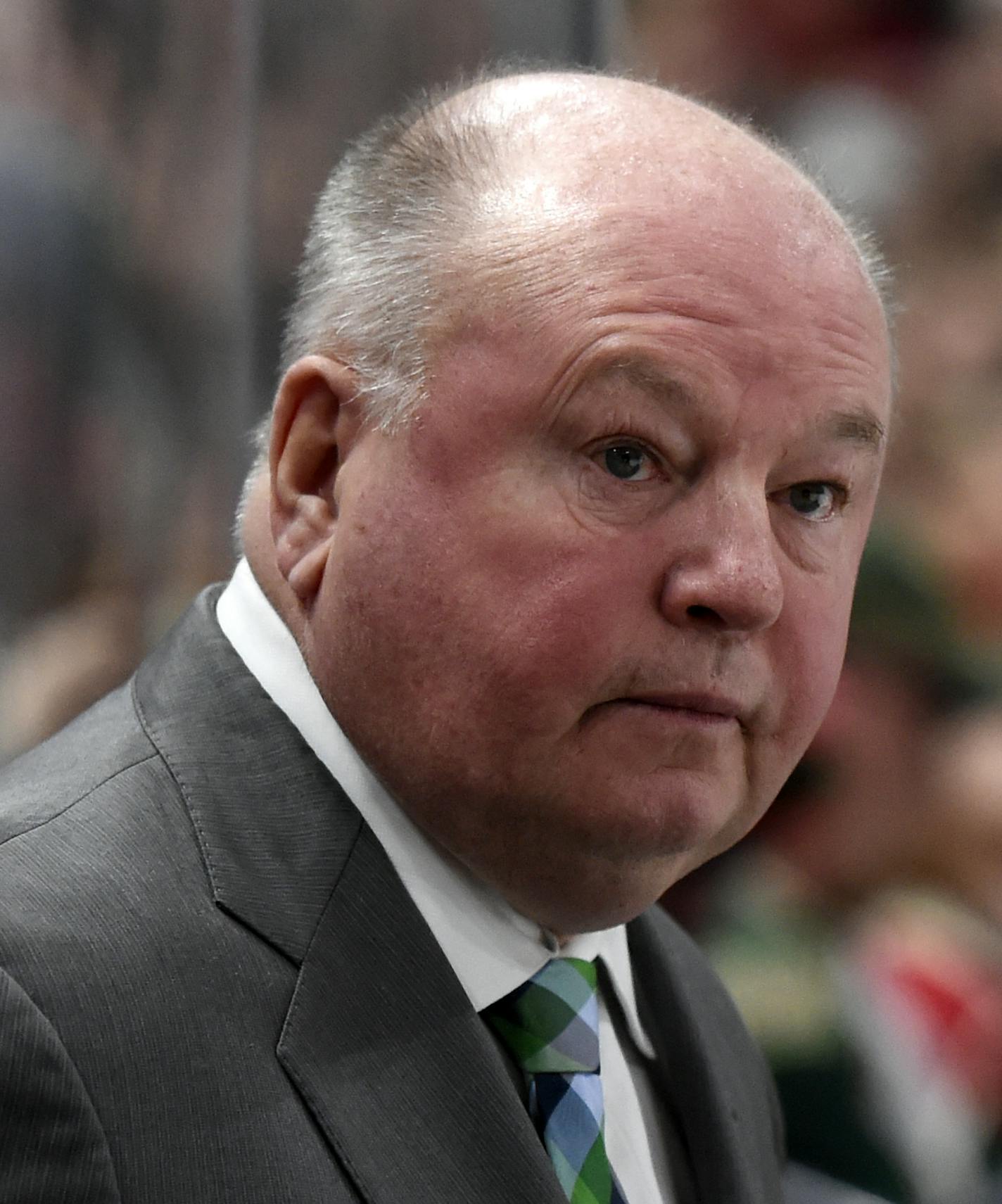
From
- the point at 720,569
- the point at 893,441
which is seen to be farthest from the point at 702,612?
the point at 893,441

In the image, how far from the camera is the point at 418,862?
117 cm

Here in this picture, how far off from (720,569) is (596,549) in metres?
0.09

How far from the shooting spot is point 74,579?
1.90m

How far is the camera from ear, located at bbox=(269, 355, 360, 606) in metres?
1.15

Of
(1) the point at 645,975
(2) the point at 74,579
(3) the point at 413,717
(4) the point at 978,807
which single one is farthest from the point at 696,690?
(4) the point at 978,807

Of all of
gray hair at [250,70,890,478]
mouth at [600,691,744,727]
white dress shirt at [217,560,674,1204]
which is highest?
gray hair at [250,70,890,478]

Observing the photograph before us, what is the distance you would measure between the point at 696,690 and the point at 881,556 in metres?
1.13

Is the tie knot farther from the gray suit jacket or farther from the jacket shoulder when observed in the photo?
the jacket shoulder

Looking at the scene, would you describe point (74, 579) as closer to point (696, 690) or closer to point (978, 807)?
point (696, 690)

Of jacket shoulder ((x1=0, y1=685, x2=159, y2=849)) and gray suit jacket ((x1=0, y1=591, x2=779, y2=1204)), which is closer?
gray suit jacket ((x1=0, y1=591, x2=779, y2=1204))

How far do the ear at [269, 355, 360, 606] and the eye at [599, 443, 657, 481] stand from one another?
199 mm

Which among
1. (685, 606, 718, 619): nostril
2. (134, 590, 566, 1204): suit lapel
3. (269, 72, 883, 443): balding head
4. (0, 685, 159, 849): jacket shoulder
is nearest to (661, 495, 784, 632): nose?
(685, 606, 718, 619): nostril

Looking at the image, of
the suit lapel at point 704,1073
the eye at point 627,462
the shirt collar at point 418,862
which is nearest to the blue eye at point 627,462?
the eye at point 627,462

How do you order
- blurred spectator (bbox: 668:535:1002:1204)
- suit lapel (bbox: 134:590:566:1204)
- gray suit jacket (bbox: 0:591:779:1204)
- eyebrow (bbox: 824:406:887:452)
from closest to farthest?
gray suit jacket (bbox: 0:591:779:1204) < suit lapel (bbox: 134:590:566:1204) < eyebrow (bbox: 824:406:887:452) < blurred spectator (bbox: 668:535:1002:1204)
